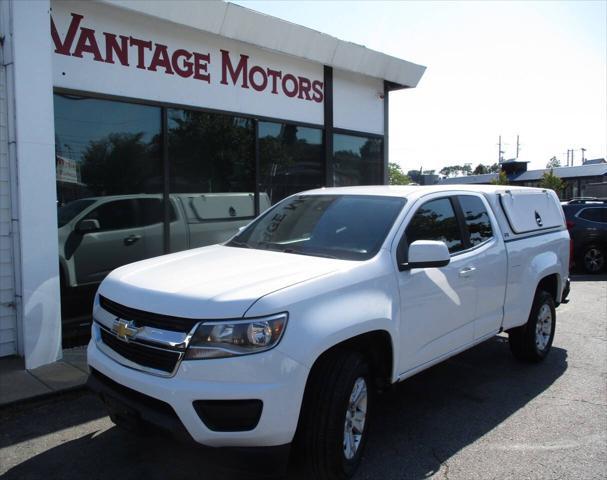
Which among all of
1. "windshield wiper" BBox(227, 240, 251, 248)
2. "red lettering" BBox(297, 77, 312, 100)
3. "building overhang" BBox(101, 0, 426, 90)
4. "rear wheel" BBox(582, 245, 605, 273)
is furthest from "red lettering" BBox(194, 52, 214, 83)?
"rear wheel" BBox(582, 245, 605, 273)

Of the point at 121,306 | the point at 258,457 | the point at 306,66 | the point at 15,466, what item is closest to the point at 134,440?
the point at 15,466

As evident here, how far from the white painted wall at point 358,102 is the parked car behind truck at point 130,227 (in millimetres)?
2825

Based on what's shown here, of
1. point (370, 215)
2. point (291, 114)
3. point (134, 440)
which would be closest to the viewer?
point (134, 440)

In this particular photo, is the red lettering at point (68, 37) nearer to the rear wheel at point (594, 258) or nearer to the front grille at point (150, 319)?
the front grille at point (150, 319)

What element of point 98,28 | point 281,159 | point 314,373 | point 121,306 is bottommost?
point 314,373

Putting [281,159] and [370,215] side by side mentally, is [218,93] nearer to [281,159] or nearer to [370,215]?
[281,159]

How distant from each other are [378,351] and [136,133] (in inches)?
187

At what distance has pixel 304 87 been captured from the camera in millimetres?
9000

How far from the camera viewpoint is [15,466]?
3396 millimetres

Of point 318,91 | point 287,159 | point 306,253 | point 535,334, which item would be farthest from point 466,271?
point 318,91

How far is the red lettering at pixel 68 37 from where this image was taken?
598 cm

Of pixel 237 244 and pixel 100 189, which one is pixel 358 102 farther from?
pixel 237 244

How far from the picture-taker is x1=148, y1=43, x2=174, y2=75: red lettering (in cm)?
691

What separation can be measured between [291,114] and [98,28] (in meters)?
3.38
